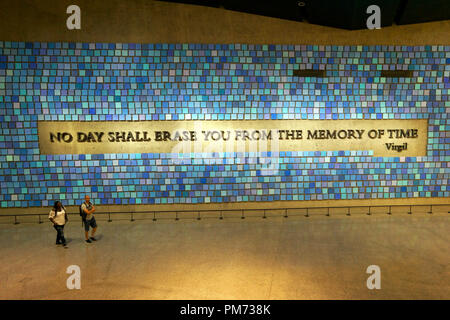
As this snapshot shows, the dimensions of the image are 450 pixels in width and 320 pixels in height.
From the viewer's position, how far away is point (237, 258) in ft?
21.6

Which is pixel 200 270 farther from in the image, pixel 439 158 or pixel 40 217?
pixel 439 158

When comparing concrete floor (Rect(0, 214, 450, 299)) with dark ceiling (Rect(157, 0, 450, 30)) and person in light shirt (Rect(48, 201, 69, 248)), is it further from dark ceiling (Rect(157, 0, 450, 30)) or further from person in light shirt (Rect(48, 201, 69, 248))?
dark ceiling (Rect(157, 0, 450, 30))

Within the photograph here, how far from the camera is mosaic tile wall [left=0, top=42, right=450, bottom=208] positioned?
8734 mm

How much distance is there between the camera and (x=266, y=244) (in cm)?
733

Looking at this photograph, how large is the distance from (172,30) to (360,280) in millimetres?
8365

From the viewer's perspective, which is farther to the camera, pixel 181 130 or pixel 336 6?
pixel 181 130

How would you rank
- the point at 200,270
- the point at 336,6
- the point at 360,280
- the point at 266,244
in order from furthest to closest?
the point at 336,6 → the point at 266,244 → the point at 200,270 → the point at 360,280

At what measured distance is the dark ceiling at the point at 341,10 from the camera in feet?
26.3

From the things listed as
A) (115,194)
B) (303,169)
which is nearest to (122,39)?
(115,194)

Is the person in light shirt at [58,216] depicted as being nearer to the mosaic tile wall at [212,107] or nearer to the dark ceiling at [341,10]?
the mosaic tile wall at [212,107]

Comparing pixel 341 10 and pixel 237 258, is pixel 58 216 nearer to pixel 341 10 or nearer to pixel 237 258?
pixel 237 258

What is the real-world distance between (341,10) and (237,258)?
24.3 feet

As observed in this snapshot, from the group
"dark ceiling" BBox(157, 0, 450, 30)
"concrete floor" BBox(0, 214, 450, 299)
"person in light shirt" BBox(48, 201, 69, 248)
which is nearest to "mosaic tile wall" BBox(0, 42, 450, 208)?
"dark ceiling" BBox(157, 0, 450, 30)

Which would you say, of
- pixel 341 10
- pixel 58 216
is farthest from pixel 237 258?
pixel 341 10
